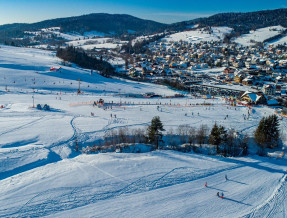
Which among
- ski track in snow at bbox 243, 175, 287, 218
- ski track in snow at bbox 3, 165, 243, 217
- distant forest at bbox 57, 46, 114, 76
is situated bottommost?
ski track in snow at bbox 243, 175, 287, 218

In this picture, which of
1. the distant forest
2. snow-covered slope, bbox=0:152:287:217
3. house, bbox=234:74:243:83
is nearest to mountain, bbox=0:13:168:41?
the distant forest

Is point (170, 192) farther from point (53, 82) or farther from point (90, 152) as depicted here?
point (53, 82)

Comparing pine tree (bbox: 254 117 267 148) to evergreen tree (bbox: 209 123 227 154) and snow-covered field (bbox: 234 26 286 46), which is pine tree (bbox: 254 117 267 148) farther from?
snow-covered field (bbox: 234 26 286 46)

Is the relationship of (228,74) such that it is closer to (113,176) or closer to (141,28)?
(113,176)


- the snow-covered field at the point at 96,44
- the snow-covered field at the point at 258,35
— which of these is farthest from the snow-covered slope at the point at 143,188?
the snow-covered field at the point at 258,35

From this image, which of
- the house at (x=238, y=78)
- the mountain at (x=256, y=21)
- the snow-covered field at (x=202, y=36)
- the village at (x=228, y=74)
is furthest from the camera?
the mountain at (x=256, y=21)

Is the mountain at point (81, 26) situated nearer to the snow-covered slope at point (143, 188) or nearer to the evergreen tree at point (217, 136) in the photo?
the snow-covered slope at point (143, 188)
